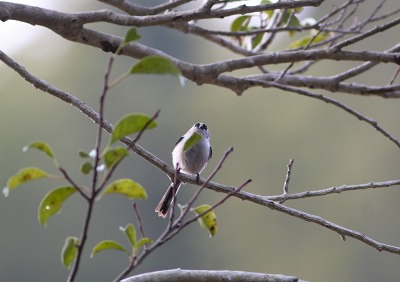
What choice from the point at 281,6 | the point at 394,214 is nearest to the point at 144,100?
the point at 394,214

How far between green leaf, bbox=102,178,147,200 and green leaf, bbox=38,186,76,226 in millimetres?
116

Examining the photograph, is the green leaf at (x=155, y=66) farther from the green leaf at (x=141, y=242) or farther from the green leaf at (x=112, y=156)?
the green leaf at (x=141, y=242)

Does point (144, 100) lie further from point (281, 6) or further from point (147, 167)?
point (281, 6)

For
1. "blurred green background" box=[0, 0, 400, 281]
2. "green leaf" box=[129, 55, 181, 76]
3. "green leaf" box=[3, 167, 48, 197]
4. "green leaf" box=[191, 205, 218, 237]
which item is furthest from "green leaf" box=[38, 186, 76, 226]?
"blurred green background" box=[0, 0, 400, 281]

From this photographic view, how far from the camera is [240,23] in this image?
4.43 metres

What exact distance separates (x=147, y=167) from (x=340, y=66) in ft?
26.9

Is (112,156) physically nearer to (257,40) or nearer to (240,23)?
Result: (240,23)

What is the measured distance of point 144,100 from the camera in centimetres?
2766

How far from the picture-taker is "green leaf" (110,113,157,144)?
78.0 inches

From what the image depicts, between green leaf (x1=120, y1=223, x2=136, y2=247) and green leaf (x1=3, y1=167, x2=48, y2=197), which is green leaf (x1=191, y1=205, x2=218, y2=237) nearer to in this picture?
green leaf (x1=120, y1=223, x2=136, y2=247)

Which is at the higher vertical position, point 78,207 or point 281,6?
point 78,207

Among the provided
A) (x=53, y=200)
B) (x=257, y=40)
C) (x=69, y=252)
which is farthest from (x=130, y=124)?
(x=257, y=40)

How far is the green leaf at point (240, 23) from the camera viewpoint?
433 cm

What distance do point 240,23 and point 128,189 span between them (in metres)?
2.45
